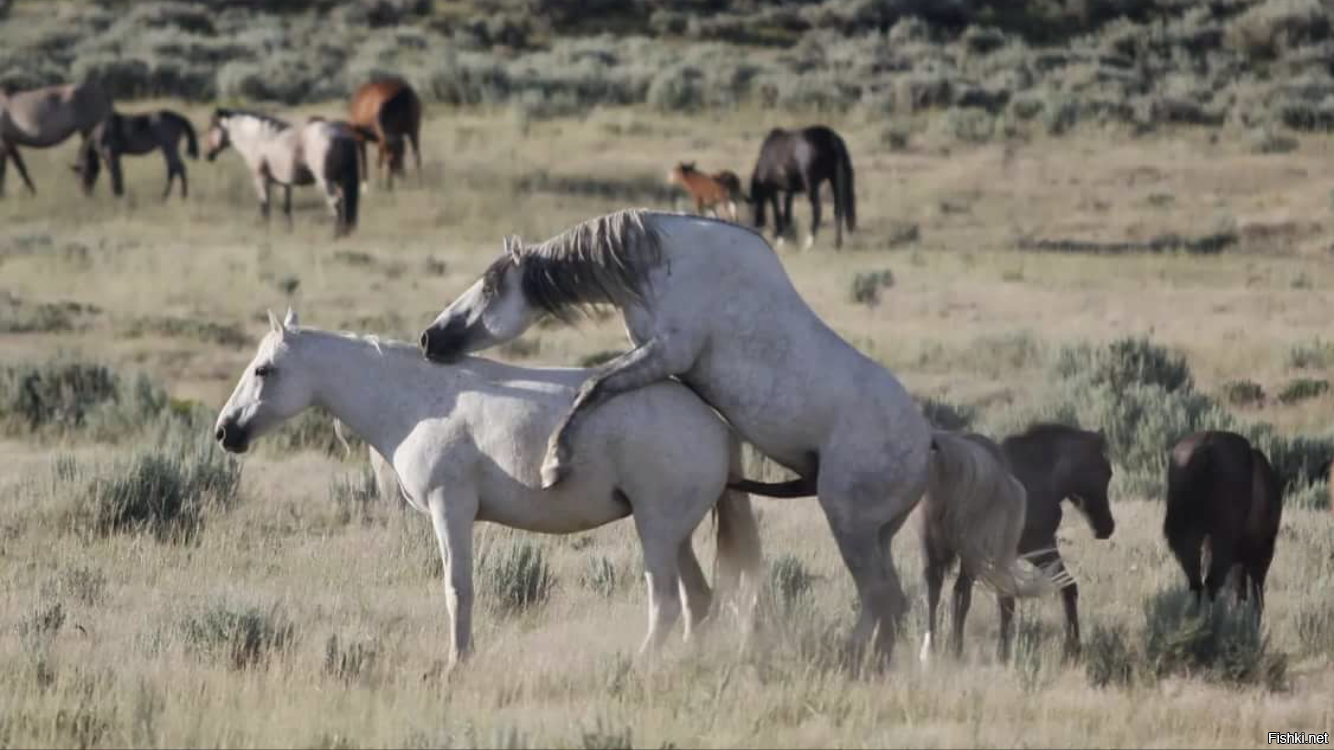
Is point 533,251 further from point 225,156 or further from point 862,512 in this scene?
point 225,156

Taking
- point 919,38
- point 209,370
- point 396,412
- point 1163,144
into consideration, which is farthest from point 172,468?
point 919,38

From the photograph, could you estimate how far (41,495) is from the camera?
12.2 m

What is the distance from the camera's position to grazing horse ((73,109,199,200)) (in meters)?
31.4

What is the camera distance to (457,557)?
322 inches

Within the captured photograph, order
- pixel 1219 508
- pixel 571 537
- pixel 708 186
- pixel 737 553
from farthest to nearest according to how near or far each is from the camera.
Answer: pixel 708 186, pixel 571 537, pixel 1219 508, pixel 737 553

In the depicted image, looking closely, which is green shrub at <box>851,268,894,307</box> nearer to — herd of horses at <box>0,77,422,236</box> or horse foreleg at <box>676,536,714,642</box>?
herd of horses at <box>0,77,422,236</box>

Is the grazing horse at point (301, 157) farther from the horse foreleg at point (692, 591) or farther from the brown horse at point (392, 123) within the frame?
the horse foreleg at point (692, 591)

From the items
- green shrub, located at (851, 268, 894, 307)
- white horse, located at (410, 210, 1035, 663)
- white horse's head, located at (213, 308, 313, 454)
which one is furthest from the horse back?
green shrub, located at (851, 268, 894, 307)

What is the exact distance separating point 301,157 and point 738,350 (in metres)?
22.7

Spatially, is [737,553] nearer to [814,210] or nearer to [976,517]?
[976,517]

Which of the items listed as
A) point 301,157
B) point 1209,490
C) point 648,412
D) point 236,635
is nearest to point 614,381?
point 648,412

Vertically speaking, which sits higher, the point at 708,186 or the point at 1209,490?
the point at 1209,490

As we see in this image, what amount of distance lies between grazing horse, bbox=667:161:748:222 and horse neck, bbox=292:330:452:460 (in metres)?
20.2

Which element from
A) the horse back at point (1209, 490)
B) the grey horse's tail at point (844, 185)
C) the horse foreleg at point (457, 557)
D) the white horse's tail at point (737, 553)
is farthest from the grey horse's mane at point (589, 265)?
the grey horse's tail at point (844, 185)
